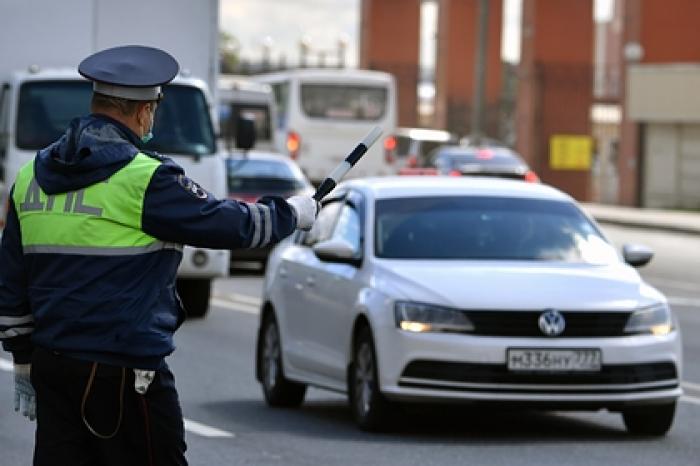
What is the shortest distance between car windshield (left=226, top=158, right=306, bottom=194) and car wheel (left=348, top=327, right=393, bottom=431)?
16.6 m

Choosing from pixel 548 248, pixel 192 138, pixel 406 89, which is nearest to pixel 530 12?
pixel 406 89

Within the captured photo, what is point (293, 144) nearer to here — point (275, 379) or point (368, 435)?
point (275, 379)

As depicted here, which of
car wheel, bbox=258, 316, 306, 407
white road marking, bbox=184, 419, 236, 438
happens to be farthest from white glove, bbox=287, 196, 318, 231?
car wheel, bbox=258, 316, 306, 407

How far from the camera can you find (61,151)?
238 inches

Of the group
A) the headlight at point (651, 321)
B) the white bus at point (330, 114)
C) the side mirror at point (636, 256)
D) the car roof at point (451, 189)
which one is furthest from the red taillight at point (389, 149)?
the headlight at point (651, 321)

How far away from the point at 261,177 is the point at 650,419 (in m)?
17.4

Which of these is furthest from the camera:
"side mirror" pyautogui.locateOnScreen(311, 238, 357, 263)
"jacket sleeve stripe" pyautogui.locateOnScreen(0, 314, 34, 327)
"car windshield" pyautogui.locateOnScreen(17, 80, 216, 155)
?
"car windshield" pyautogui.locateOnScreen(17, 80, 216, 155)

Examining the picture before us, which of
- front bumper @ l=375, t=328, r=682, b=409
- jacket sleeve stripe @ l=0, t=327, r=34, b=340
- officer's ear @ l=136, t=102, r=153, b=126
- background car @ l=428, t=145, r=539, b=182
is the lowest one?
background car @ l=428, t=145, r=539, b=182

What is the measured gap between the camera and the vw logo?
1188 cm

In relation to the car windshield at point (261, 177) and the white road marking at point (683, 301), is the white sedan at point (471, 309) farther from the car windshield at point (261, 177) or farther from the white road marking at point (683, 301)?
the car windshield at point (261, 177)

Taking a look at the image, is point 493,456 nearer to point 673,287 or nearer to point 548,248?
point 548,248

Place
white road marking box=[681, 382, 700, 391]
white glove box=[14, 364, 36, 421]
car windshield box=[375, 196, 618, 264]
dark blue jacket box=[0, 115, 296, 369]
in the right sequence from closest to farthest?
dark blue jacket box=[0, 115, 296, 369] → white glove box=[14, 364, 36, 421] → car windshield box=[375, 196, 618, 264] → white road marking box=[681, 382, 700, 391]

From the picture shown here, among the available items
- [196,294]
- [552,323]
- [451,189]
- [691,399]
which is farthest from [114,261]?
[196,294]

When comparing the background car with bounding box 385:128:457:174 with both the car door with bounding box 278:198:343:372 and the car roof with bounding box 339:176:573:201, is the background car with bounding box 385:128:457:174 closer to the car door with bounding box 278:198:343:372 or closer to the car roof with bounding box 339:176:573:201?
the car door with bounding box 278:198:343:372
